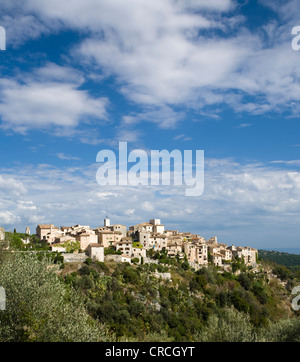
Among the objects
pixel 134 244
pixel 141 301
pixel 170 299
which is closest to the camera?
pixel 141 301

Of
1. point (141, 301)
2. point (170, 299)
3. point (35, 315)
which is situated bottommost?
point (170, 299)

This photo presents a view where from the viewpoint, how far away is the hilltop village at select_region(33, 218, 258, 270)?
64.8m

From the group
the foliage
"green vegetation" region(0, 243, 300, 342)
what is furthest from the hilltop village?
the foliage

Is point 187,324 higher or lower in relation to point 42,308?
lower

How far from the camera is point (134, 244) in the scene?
74688mm

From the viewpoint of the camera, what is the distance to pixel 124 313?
45.2m

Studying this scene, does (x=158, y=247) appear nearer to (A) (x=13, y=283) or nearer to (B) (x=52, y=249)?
(B) (x=52, y=249)

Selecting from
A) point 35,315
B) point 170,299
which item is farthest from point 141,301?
point 35,315

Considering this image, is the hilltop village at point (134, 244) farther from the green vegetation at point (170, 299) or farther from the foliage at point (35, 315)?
the foliage at point (35, 315)

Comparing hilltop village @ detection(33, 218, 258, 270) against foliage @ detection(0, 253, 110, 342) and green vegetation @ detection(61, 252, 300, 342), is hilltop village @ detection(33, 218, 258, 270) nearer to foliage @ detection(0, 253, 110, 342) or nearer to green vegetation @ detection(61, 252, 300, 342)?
green vegetation @ detection(61, 252, 300, 342)

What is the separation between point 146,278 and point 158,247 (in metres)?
20.9

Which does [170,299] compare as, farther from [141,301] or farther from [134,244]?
[134,244]
